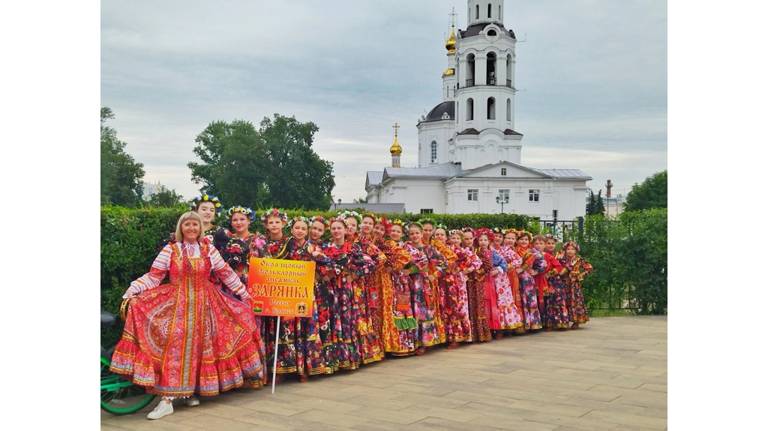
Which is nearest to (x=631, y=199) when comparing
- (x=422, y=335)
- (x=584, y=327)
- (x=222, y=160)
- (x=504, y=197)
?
(x=504, y=197)

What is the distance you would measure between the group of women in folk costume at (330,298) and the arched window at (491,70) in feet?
149

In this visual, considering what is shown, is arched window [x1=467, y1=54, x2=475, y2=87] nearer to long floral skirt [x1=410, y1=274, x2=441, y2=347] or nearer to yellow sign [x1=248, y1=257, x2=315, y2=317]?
long floral skirt [x1=410, y1=274, x2=441, y2=347]

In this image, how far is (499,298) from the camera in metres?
9.15

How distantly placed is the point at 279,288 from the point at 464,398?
5.64ft

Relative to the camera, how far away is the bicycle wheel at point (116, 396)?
5.08 meters

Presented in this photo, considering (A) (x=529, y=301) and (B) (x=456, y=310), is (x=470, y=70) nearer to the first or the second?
(A) (x=529, y=301)

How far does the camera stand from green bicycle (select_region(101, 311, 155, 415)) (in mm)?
5082

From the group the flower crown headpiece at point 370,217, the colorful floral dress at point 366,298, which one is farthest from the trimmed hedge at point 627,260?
the colorful floral dress at point 366,298

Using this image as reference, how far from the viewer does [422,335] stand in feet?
25.7

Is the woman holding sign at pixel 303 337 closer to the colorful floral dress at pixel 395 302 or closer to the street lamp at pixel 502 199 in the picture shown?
the colorful floral dress at pixel 395 302

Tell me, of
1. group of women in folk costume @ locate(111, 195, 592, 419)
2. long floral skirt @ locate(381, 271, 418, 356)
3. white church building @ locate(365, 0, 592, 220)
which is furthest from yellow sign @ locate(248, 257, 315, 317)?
white church building @ locate(365, 0, 592, 220)

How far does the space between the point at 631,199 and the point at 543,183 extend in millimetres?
15253

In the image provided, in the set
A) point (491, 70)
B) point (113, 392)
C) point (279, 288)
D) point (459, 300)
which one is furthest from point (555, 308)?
point (491, 70)

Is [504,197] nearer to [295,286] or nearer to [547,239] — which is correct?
[547,239]
